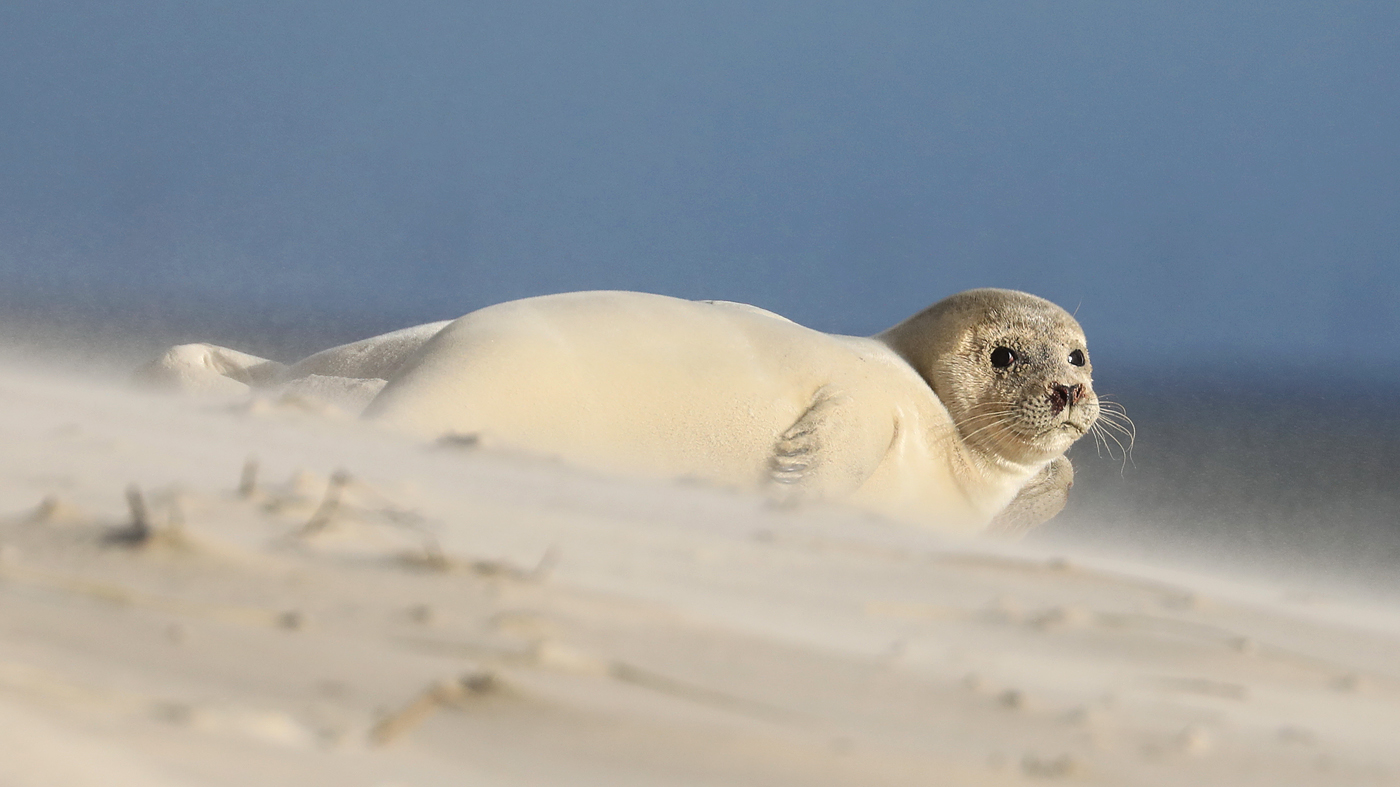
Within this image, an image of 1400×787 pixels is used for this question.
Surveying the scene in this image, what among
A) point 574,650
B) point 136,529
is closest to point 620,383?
point 136,529

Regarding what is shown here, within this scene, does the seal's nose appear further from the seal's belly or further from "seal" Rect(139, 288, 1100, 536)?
the seal's belly

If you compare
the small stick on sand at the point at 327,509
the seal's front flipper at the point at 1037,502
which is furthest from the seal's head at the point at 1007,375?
the small stick on sand at the point at 327,509

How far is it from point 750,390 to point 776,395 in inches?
3.4

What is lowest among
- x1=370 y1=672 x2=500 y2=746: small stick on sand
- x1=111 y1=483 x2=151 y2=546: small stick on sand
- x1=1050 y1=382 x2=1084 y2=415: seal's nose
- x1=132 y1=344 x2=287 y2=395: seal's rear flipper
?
x1=370 y1=672 x2=500 y2=746: small stick on sand

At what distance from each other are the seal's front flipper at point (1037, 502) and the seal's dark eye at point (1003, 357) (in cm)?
54

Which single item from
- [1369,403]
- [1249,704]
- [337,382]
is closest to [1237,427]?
[1369,403]

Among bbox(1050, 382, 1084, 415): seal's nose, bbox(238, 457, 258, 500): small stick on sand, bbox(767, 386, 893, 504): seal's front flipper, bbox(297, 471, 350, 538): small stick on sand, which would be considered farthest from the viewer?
bbox(1050, 382, 1084, 415): seal's nose

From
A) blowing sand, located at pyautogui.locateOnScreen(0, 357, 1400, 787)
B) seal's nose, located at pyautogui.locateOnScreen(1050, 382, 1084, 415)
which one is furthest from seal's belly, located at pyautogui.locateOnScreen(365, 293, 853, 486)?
blowing sand, located at pyautogui.locateOnScreen(0, 357, 1400, 787)

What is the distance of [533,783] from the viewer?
837 mm

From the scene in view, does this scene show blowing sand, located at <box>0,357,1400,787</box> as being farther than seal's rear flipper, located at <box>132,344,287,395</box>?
No

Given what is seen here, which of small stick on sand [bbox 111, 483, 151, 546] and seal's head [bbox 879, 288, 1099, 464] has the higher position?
seal's head [bbox 879, 288, 1099, 464]

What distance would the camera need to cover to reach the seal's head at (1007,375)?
392 centimetres

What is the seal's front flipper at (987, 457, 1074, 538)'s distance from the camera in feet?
14.0

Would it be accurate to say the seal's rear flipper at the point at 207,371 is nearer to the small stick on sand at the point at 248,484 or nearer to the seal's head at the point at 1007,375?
the seal's head at the point at 1007,375
